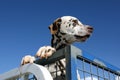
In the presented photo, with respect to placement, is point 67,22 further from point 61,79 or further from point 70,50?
point 70,50

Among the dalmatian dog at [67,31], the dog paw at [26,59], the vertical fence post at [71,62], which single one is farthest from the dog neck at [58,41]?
the vertical fence post at [71,62]

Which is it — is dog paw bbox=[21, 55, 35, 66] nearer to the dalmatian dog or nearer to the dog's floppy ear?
the dalmatian dog

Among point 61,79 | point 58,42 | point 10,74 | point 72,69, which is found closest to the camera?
point 72,69

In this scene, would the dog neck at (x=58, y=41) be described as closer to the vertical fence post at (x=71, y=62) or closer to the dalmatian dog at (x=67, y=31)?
the dalmatian dog at (x=67, y=31)

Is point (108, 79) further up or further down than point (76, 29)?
further down

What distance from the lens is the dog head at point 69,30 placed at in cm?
145

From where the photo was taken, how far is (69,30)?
1568 millimetres

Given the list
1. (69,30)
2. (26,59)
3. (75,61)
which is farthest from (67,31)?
(75,61)

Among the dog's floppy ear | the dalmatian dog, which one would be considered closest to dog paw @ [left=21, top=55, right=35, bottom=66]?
the dalmatian dog

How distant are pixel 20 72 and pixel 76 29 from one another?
76cm

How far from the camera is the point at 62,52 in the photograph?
0.82 m

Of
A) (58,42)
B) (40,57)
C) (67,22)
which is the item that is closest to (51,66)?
(40,57)

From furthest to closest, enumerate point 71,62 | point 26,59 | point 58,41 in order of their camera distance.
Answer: point 58,41 < point 26,59 < point 71,62

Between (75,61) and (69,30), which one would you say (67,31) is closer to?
(69,30)
